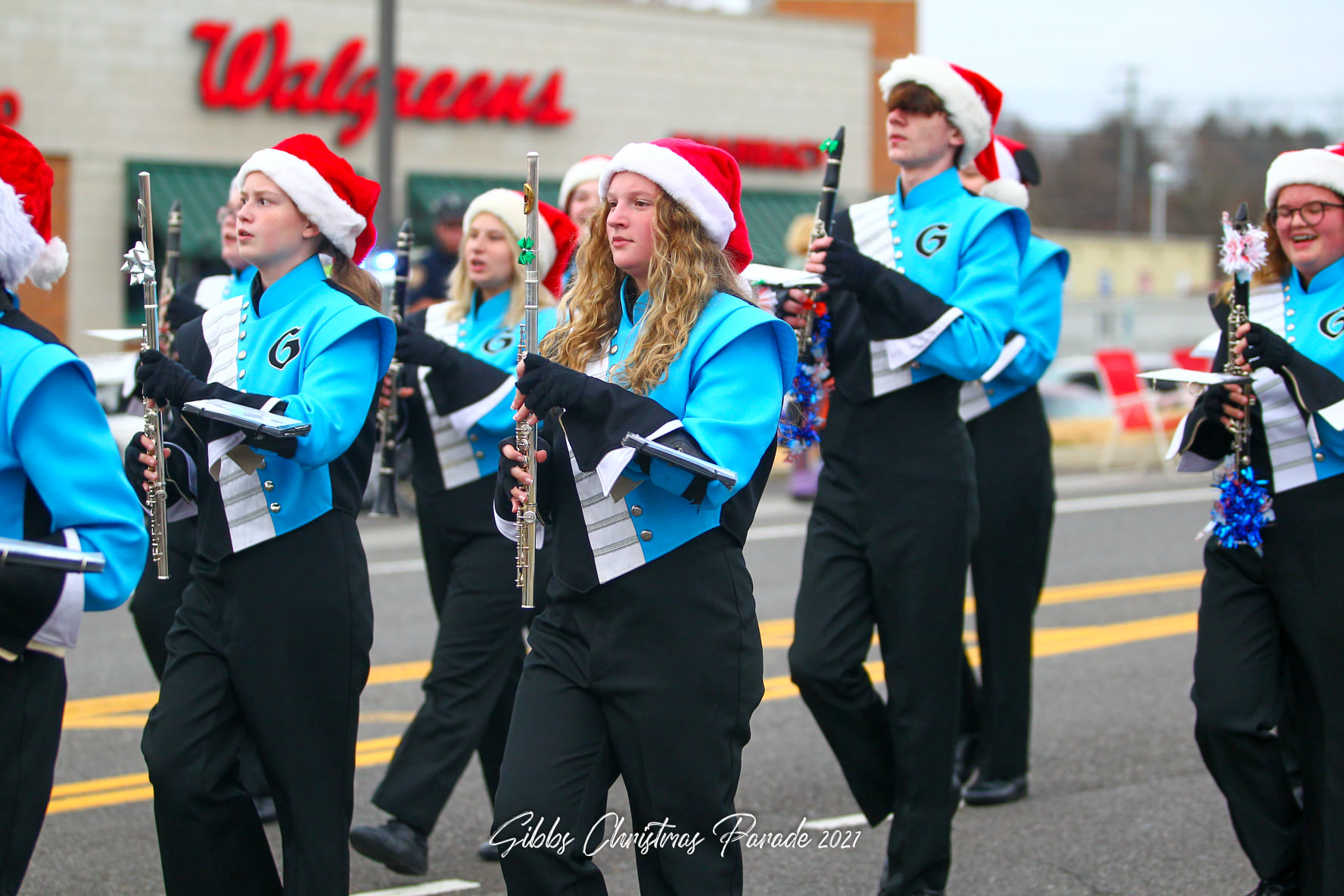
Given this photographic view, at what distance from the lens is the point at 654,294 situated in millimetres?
3445

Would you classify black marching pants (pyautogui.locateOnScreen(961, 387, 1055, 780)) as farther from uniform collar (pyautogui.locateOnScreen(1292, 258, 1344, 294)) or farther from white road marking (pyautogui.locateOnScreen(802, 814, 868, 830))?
uniform collar (pyautogui.locateOnScreen(1292, 258, 1344, 294))

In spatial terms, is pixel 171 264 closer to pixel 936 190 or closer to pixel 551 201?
pixel 936 190

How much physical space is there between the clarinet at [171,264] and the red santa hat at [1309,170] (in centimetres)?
375

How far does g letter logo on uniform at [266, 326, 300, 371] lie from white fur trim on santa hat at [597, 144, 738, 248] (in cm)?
90

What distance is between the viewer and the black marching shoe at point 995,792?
573 cm

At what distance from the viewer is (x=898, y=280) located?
4410mm

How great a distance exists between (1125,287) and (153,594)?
44.6 metres

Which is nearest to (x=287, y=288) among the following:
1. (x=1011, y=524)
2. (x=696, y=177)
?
(x=696, y=177)

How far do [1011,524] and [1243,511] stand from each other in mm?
1686

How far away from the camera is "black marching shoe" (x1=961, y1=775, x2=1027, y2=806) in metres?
5.73

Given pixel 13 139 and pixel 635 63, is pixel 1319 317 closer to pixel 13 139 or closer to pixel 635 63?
pixel 13 139

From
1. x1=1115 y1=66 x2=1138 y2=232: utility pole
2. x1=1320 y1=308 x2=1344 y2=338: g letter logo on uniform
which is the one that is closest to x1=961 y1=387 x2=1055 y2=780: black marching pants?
x1=1320 y1=308 x2=1344 y2=338: g letter logo on uniform

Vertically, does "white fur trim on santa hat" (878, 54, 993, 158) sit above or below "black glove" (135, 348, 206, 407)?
above

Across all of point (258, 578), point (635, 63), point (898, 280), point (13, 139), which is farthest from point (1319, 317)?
point (635, 63)
